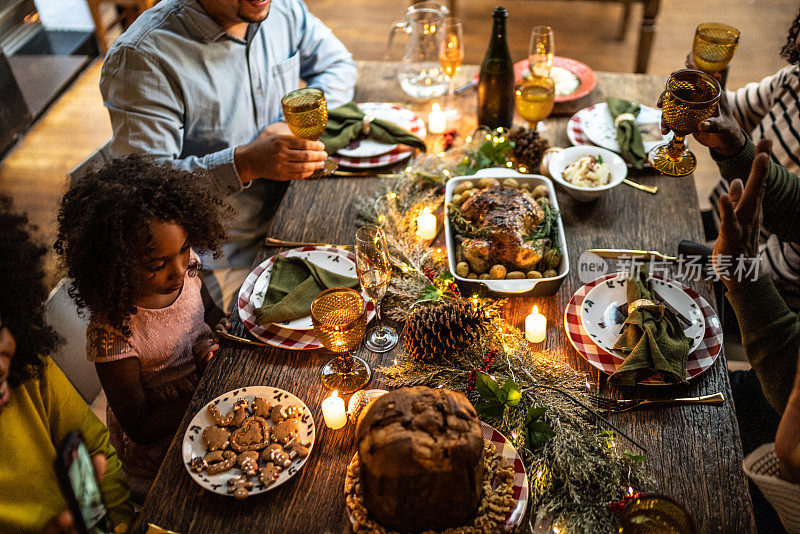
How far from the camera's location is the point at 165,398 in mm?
1391

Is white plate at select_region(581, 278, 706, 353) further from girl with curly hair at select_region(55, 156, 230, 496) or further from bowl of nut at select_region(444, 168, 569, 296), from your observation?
girl with curly hair at select_region(55, 156, 230, 496)

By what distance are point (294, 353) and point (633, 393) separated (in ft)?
2.29

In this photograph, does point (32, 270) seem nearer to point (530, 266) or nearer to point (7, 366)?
point (7, 366)

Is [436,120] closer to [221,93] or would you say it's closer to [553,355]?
[221,93]

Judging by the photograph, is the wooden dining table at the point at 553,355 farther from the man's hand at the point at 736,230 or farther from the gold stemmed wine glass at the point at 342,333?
the man's hand at the point at 736,230

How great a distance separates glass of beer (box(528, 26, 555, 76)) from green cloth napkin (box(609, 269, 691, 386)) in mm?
958

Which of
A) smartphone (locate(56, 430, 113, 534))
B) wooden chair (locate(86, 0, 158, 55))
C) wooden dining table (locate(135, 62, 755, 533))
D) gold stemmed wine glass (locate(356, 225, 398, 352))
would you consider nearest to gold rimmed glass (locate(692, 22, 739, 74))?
wooden dining table (locate(135, 62, 755, 533))

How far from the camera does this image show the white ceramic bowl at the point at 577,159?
153cm

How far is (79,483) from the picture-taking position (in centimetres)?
86

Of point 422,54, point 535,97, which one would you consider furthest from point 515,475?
point 422,54

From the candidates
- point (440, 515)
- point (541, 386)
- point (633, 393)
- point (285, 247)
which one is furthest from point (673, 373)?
point (285, 247)

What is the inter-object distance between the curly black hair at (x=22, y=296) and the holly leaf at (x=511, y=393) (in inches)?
35.6

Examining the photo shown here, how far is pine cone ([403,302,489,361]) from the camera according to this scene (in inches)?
46.3

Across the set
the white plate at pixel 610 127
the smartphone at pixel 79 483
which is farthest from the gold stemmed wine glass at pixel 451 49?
the smartphone at pixel 79 483
